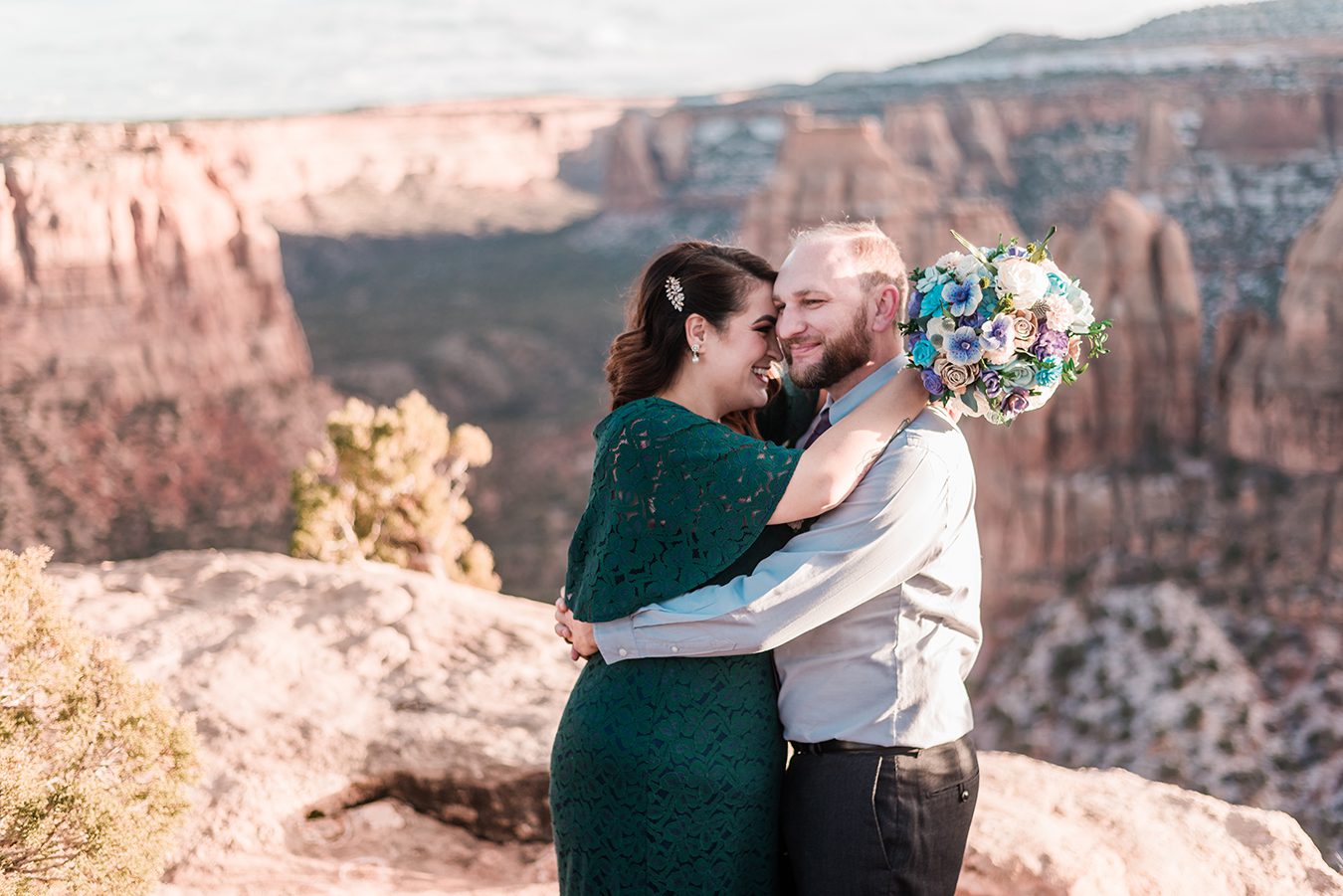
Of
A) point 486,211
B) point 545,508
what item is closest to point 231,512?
point 545,508

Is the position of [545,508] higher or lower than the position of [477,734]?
lower

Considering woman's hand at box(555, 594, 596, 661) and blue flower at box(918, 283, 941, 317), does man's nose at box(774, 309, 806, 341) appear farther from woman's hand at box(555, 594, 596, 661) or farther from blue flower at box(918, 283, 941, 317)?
woman's hand at box(555, 594, 596, 661)

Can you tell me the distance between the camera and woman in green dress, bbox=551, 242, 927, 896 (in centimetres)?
378

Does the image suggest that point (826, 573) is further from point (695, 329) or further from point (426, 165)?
point (426, 165)

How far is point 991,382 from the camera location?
3820mm

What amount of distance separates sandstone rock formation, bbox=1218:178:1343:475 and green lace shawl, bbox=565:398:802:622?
29.4m

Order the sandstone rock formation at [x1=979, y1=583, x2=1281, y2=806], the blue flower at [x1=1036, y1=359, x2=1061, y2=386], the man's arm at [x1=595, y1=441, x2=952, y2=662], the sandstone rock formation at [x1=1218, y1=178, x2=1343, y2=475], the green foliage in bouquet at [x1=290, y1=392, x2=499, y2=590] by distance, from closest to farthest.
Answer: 1. the man's arm at [x1=595, y1=441, x2=952, y2=662]
2. the blue flower at [x1=1036, y1=359, x2=1061, y2=386]
3. the green foliage in bouquet at [x1=290, y1=392, x2=499, y2=590]
4. the sandstone rock formation at [x1=979, y1=583, x2=1281, y2=806]
5. the sandstone rock formation at [x1=1218, y1=178, x2=1343, y2=475]

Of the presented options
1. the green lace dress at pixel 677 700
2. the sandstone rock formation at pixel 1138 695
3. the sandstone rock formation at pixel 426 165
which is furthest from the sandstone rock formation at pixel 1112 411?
the sandstone rock formation at pixel 426 165

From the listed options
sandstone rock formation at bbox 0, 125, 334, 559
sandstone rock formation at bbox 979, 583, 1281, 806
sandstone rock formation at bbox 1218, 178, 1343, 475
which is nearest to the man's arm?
sandstone rock formation at bbox 979, 583, 1281, 806

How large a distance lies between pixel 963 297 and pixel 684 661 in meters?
1.52

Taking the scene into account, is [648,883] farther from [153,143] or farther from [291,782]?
[153,143]

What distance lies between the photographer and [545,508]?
48500 millimetres

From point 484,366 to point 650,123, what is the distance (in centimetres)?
5489

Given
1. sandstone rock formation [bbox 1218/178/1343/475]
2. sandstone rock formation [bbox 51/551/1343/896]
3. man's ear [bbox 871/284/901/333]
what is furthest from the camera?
sandstone rock formation [bbox 1218/178/1343/475]
